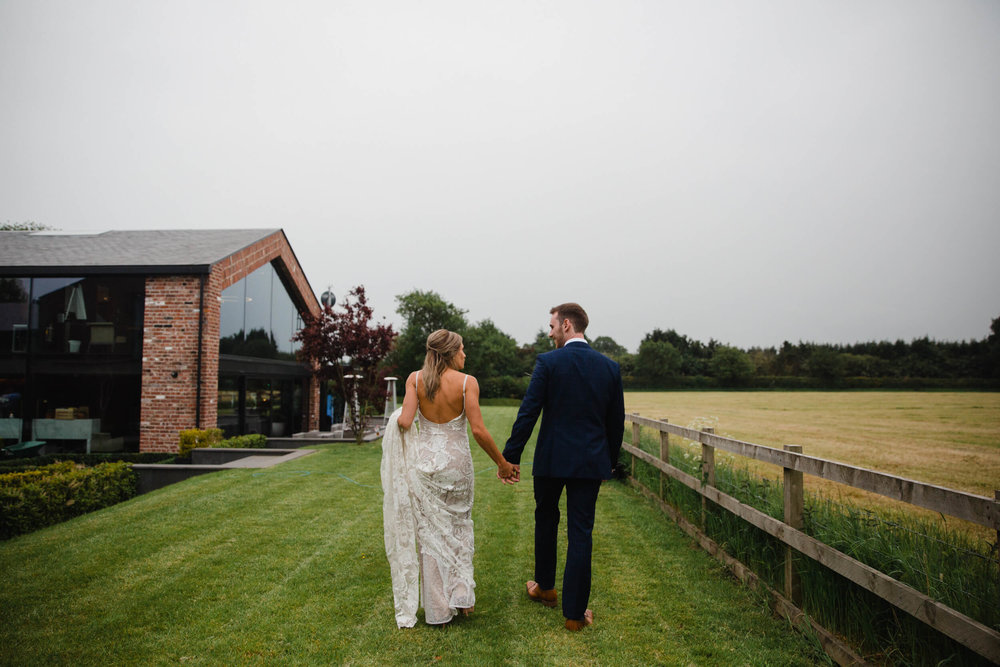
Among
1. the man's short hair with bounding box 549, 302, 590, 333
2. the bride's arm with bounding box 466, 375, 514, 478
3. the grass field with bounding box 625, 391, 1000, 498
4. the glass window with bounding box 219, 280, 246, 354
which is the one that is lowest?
the grass field with bounding box 625, 391, 1000, 498

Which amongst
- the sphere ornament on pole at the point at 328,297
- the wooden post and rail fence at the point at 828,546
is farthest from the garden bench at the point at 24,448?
the wooden post and rail fence at the point at 828,546

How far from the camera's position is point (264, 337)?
14.7 meters

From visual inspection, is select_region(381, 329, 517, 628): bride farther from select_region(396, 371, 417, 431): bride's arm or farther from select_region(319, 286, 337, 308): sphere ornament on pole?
select_region(319, 286, 337, 308): sphere ornament on pole

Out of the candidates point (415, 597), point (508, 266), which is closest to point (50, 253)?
point (415, 597)

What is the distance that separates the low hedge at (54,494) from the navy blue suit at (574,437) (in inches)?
244

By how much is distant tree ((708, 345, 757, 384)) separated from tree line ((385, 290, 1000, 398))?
11 centimetres

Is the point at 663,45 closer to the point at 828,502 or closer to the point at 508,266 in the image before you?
the point at 828,502

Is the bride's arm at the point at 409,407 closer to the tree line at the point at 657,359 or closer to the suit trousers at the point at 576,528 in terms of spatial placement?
the suit trousers at the point at 576,528

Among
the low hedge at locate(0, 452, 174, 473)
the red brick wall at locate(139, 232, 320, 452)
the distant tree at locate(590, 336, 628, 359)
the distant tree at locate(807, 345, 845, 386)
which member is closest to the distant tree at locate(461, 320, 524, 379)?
the distant tree at locate(590, 336, 628, 359)

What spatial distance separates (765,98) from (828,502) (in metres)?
17.3

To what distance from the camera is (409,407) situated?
11.5 feet

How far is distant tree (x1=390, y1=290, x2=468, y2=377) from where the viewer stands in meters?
59.2

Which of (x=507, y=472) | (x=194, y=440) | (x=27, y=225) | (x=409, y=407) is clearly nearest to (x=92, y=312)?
(x=194, y=440)

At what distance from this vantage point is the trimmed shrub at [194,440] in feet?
34.7
